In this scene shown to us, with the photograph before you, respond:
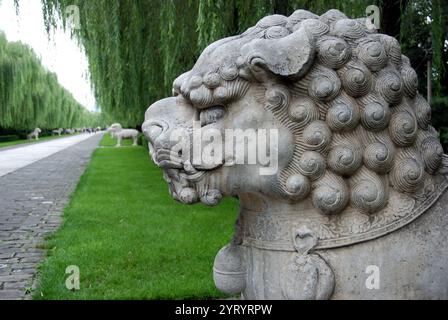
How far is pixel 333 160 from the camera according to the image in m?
1.61

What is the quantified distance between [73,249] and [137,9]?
101 inches

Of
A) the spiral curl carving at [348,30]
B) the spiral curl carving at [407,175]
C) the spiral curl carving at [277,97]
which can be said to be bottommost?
the spiral curl carving at [407,175]

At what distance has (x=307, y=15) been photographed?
1.77m

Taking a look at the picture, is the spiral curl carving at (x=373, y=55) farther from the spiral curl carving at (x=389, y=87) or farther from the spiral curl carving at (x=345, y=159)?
the spiral curl carving at (x=345, y=159)

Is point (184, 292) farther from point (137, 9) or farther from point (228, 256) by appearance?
point (137, 9)

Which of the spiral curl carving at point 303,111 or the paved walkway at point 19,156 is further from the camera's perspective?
the paved walkway at point 19,156

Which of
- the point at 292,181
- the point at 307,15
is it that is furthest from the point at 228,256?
the point at 307,15

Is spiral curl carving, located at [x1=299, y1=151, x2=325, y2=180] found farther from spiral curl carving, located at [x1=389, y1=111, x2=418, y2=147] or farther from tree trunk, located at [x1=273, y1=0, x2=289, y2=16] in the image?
tree trunk, located at [x1=273, y1=0, x2=289, y2=16]

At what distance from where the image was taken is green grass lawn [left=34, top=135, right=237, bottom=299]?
3912 mm

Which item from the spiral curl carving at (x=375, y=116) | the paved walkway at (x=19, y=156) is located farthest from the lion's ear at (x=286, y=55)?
the paved walkway at (x=19, y=156)

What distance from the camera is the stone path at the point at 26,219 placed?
4371 millimetres

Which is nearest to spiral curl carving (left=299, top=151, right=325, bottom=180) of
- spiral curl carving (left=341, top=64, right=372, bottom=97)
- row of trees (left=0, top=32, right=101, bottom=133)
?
spiral curl carving (left=341, top=64, right=372, bottom=97)

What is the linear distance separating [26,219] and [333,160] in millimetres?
6466

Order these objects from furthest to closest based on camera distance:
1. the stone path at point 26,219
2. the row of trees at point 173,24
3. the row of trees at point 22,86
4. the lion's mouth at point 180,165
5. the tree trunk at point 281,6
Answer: the row of trees at point 22,86 < the tree trunk at point 281,6 < the stone path at point 26,219 < the row of trees at point 173,24 < the lion's mouth at point 180,165
